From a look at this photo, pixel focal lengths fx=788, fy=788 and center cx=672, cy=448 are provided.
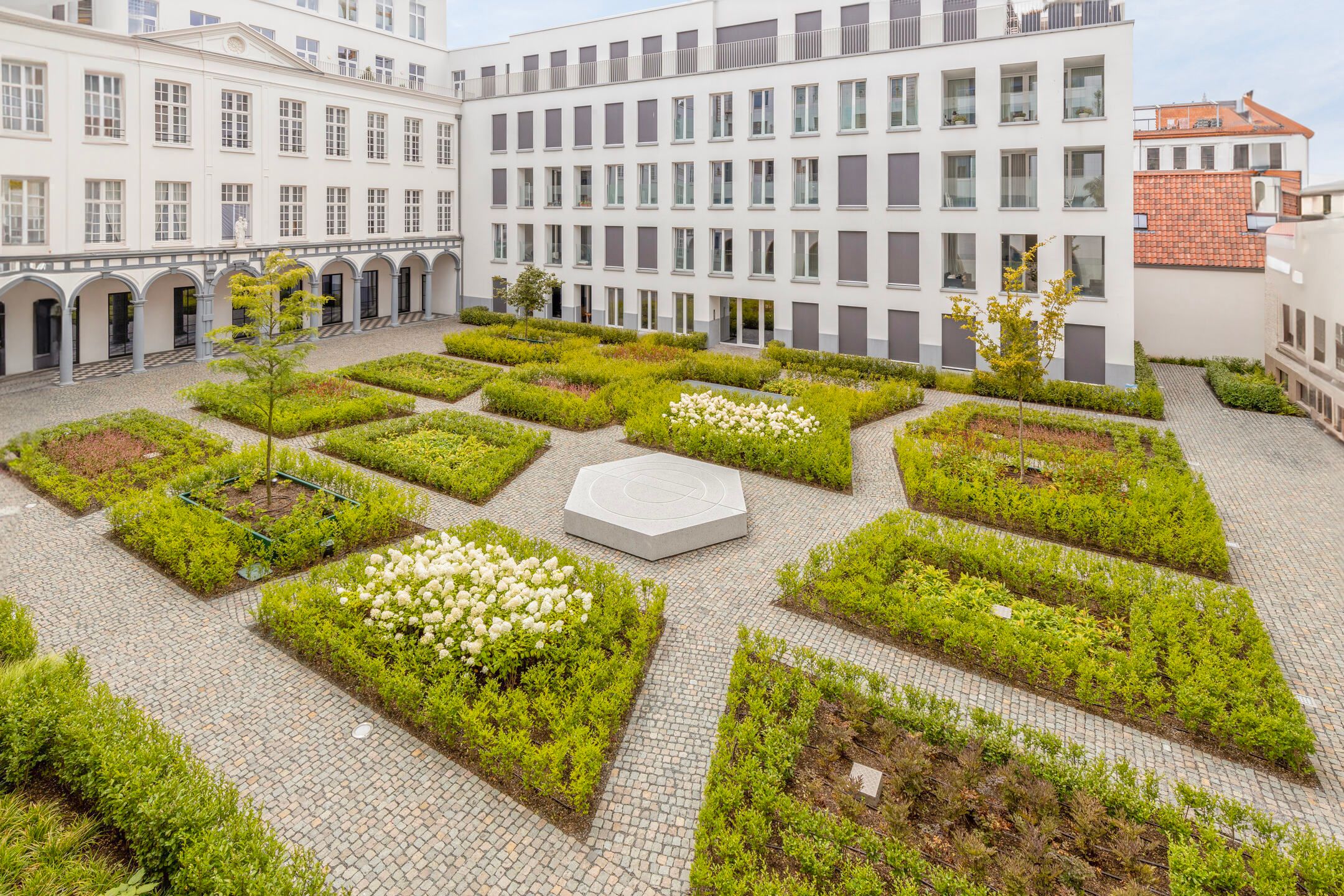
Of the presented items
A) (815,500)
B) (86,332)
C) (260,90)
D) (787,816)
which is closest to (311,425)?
(815,500)

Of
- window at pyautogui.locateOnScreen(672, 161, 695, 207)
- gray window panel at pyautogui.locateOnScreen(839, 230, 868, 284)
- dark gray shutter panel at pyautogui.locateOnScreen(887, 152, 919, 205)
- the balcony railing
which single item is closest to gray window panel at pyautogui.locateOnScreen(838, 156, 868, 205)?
dark gray shutter panel at pyautogui.locateOnScreen(887, 152, 919, 205)

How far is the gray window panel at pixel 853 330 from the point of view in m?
30.0

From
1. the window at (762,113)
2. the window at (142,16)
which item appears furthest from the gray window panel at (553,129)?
the window at (142,16)

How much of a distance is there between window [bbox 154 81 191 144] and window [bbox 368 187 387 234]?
8289 mm

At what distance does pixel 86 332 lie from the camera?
2708 cm

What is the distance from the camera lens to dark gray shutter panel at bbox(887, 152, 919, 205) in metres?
28.2

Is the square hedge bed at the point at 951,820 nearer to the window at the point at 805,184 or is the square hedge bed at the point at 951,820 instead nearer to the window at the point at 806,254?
the window at the point at 806,254

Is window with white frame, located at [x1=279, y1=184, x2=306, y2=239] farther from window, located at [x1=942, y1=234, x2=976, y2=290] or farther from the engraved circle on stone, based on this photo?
window, located at [x1=942, y1=234, x2=976, y2=290]

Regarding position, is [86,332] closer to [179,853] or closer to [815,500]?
[815,500]

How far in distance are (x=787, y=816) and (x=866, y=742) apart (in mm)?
1622

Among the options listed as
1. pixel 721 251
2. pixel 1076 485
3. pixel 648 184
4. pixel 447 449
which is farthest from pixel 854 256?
pixel 447 449

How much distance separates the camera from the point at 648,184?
3481cm

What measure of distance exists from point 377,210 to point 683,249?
1404 cm

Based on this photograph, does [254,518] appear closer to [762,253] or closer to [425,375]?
[425,375]
